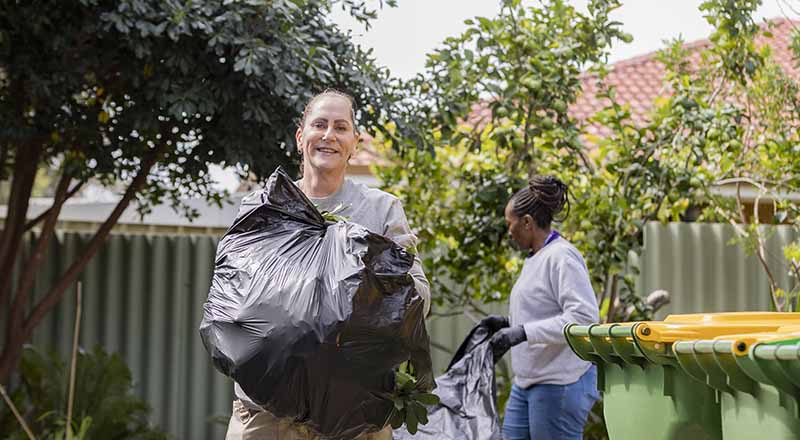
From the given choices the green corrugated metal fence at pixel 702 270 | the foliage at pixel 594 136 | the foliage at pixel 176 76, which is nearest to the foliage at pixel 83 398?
the foliage at pixel 176 76

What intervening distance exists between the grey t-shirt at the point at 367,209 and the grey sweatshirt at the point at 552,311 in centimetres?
161

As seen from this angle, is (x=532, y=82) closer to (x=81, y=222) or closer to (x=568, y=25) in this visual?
(x=568, y=25)

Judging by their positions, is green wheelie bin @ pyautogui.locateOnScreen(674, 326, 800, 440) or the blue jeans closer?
green wheelie bin @ pyautogui.locateOnScreen(674, 326, 800, 440)

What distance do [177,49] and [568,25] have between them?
2.42m

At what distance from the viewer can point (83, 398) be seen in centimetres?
776

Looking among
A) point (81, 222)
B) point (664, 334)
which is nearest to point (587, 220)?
point (664, 334)

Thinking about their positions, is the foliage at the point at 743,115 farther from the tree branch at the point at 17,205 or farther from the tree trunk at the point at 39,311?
the tree branch at the point at 17,205

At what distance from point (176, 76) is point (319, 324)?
3.32 m

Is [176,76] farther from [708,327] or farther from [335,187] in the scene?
[708,327]

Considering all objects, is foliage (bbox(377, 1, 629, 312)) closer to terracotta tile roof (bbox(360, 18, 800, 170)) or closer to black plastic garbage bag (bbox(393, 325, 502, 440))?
black plastic garbage bag (bbox(393, 325, 502, 440))

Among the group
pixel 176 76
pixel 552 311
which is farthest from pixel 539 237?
pixel 176 76

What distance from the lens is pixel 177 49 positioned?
19.0ft

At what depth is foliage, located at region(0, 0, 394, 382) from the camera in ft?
18.6

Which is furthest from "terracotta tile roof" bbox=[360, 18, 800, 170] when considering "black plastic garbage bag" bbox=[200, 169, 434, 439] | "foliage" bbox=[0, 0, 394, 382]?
"black plastic garbage bag" bbox=[200, 169, 434, 439]
